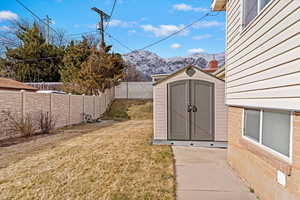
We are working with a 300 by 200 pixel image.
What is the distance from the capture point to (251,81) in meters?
3.23

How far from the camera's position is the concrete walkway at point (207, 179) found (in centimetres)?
308

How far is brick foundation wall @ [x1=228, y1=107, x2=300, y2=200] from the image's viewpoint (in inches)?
83.6

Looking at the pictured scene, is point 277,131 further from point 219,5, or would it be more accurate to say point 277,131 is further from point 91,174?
point 219,5

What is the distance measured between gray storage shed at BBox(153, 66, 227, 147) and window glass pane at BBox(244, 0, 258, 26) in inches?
99.6

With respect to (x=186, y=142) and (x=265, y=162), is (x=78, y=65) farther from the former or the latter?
(x=265, y=162)

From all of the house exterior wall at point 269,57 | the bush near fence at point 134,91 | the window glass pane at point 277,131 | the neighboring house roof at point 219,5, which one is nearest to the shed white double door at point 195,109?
the house exterior wall at point 269,57

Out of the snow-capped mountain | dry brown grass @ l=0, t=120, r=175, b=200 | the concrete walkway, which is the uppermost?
the snow-capped mountain

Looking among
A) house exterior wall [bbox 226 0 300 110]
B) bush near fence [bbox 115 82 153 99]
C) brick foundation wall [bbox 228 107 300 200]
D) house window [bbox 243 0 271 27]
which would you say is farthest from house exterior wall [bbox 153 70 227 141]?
bush near fence [bbox 115 82 153 99]

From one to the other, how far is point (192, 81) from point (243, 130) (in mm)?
2640

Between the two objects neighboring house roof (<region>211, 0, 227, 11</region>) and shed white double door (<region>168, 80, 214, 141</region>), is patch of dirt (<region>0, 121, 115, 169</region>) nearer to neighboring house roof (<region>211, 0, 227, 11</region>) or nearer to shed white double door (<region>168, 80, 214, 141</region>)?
shed white double door (<region>168, 80, 214, 141</region>)

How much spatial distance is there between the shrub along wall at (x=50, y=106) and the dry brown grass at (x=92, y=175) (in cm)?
271

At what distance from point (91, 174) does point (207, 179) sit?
2.17 m

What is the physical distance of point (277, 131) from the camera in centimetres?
257

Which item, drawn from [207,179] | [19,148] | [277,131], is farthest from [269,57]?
[19,148]
